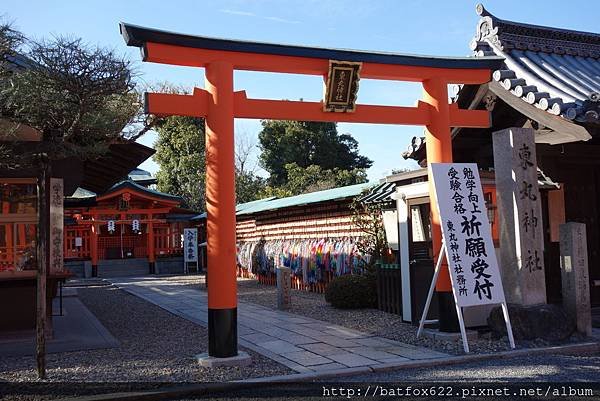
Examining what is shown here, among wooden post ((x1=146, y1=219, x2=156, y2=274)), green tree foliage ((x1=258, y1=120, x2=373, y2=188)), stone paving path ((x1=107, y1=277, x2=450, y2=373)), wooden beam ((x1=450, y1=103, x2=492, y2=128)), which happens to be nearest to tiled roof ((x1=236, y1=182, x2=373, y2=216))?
stone paving path ((x1=107, y1=277, x2=450, y2=373))

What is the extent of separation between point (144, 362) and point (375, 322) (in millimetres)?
4460

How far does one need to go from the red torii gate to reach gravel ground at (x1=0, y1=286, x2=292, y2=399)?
487 millimetres

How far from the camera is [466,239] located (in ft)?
25.4

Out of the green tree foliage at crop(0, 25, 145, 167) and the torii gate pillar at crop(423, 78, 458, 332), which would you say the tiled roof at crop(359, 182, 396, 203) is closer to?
the torii gate pillar at crop(423, 78, 458, 332)

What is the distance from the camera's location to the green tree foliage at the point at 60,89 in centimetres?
643

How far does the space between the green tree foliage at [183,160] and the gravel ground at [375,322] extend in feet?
65.2

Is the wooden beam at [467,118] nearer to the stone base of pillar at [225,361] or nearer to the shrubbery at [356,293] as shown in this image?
the shrubbery at [356,293]

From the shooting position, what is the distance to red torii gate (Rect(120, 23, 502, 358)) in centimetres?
687

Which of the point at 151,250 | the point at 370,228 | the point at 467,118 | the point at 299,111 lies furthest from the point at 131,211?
the point at 467,118

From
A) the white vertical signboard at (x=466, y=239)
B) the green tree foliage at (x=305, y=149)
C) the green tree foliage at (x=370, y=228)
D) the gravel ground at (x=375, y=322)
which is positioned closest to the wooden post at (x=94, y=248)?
the green tree foliage at (x=305, y=149)

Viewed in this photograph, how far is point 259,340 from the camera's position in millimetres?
8695

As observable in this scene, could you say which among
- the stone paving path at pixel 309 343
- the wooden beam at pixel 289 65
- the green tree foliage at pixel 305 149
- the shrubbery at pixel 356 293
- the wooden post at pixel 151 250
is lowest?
the stone paving path at pixel 309 343

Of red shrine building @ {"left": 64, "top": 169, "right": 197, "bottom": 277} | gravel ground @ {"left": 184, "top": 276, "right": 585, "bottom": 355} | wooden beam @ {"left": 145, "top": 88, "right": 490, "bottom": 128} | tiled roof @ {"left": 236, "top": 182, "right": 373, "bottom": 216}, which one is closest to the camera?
wooden beam @ {"left": 145, "top": 88, "right": 490, "bottom": 128}

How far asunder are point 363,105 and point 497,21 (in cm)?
448
